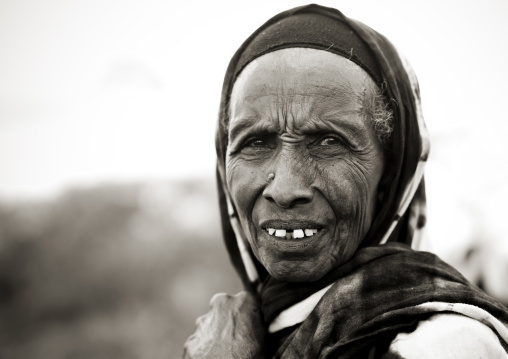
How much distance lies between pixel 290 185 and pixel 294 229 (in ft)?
0.61

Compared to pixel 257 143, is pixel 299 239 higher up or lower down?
lower down

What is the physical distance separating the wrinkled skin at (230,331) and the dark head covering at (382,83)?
0.61 metres

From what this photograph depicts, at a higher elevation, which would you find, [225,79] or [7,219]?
[225,79]

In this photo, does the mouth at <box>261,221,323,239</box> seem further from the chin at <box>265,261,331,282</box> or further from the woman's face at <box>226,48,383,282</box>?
the chin at <box>265,261,331,282</box>

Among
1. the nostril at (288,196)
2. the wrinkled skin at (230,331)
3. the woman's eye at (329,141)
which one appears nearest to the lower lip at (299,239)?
the nostril at (288,196)

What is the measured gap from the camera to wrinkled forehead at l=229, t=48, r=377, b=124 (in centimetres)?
248

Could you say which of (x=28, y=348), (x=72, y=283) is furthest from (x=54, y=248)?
(x=28, y=348)

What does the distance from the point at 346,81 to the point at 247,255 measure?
1056mm

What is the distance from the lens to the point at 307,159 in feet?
8.11

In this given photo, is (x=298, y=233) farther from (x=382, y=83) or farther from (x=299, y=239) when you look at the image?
(x=382, y=83)

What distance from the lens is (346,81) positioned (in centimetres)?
252

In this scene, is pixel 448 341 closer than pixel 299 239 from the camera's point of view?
Yes

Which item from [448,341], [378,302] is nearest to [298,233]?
[378,302]

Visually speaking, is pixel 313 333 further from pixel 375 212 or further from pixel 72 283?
pixel 72 283
